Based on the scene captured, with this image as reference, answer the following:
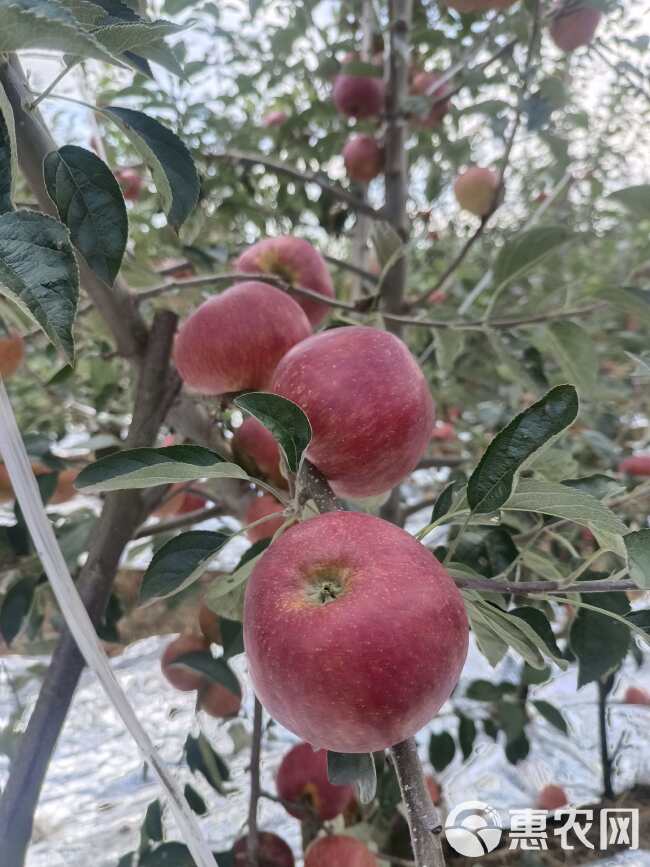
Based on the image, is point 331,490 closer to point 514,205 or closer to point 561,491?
point 561,491

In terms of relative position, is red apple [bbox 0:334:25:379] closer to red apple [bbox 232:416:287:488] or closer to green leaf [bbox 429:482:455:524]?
red apple [bbox 232:416:287:488]

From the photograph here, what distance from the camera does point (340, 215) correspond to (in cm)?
123

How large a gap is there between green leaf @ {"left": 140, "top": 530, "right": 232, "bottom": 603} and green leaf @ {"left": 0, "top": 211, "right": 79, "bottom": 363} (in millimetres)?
175

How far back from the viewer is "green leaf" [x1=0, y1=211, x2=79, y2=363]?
0.83 ft

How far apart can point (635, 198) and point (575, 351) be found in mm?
140

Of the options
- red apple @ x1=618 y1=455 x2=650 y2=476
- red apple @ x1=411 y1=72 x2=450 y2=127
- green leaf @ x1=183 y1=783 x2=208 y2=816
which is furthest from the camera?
red apple @ x1=411 y1=72 x2=450 y2=127

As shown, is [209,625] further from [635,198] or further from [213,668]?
[635,198]

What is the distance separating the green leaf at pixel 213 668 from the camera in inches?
24.6

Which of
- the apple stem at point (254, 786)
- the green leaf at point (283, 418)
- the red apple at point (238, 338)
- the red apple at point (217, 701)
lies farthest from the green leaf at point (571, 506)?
the red apple at point (217, 701)

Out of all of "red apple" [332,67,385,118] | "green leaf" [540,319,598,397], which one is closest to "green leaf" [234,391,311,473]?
"green leaf" [540,319,598,397]

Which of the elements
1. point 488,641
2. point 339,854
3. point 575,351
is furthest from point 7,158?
point 339,854

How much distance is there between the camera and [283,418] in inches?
13.6

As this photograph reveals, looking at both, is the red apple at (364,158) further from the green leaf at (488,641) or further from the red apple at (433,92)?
the green leaf at (488,641)

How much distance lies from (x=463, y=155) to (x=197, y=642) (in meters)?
0.91
